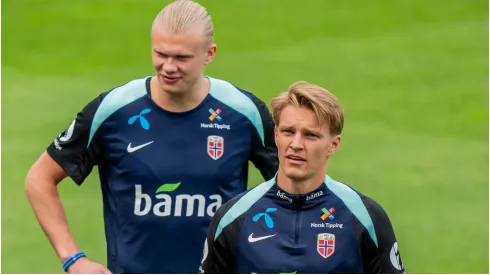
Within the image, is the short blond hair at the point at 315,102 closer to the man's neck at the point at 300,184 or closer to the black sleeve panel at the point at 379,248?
the man's neck at the point at 300,184

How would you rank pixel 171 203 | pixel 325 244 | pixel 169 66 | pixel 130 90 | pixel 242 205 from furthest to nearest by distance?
1. pixel 130 90
2. pixel 171 203
3. pixel 169 66
4. pixel 242 205
5. pixel 325 244

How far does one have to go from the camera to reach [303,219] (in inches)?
279

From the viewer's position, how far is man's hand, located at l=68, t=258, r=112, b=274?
24.9ft

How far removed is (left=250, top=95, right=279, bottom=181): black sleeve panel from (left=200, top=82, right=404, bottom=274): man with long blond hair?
967 mm

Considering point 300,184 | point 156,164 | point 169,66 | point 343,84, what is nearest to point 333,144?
point 300,184

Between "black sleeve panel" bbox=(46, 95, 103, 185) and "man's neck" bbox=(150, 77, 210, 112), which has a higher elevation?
"man's neck" bbox=(150, 77, 210, 112)

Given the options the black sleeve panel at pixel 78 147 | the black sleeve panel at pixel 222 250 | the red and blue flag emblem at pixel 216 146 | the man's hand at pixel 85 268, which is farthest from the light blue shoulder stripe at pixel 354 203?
the black sleeve panel at pixel 78 147

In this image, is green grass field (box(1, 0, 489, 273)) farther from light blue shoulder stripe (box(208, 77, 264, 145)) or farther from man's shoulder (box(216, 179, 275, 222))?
man's shoulder (box(216, 179, 275, 222))

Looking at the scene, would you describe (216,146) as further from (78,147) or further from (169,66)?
(78,147)

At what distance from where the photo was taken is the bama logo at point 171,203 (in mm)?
7938

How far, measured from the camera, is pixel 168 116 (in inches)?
315

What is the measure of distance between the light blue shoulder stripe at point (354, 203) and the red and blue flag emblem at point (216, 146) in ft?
3.19

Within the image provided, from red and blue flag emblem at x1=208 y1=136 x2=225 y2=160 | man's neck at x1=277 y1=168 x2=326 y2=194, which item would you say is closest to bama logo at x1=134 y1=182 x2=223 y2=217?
red and blue flag emblem at x1=208 y1=136 x2=225 y2=160

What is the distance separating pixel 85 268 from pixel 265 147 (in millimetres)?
1192
